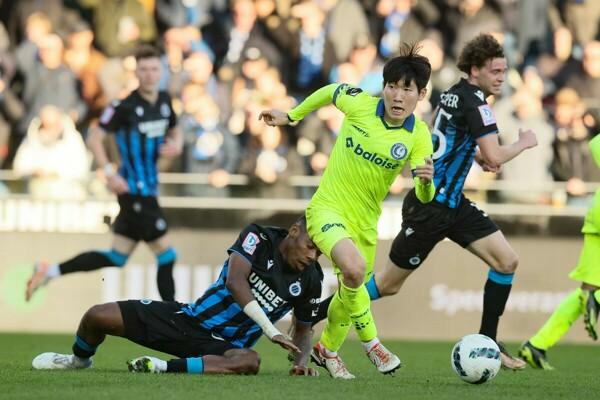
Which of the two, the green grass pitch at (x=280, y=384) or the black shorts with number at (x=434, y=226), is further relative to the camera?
the black shorts with number at (x=434, y=226)

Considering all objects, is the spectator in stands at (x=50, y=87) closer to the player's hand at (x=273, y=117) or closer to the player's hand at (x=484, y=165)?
the player's hand at (x=484, y=165)

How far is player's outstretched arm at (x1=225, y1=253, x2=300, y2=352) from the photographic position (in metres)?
6.66

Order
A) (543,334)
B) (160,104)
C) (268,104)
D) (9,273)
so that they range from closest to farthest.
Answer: (543,334) → (160,104) → (9,273) → (268,104)

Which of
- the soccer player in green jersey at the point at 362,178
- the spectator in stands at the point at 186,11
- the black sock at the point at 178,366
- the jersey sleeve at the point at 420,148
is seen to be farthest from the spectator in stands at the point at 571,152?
the black sock at the point at 178,366

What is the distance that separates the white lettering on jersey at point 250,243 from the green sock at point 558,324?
2883 millimetres

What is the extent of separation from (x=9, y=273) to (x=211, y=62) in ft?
10.1

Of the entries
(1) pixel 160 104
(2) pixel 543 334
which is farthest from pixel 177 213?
(2) pixel 543 334

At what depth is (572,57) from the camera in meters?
14.2

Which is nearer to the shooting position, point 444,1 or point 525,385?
point 525,385

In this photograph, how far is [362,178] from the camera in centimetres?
734

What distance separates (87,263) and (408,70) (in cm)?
468

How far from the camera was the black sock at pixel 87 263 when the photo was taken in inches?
431

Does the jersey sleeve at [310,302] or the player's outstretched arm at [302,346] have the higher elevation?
the jersey sleeve at [310,302]

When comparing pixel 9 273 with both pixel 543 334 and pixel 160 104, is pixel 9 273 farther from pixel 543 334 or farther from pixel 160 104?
pixel 543 334
